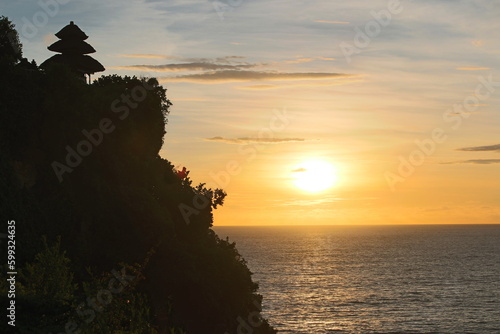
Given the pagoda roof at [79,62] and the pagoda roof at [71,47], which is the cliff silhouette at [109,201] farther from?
the pagoda roof at [71,47]

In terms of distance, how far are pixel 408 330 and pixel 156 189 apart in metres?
50.2

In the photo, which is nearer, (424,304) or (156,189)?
(156,189)

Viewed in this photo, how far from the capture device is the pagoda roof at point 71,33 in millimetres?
49156

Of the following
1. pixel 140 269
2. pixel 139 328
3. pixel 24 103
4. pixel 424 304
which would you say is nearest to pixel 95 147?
pixel 24 103

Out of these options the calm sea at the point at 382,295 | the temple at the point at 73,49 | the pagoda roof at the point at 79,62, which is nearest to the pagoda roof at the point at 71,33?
the temple at the point at 73,49

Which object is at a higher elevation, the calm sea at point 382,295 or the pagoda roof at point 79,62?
the pagoda roof at point 79,62

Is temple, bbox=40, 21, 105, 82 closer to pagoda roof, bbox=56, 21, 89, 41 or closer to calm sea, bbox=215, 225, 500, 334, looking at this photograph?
A: pagoda roof, bbox=56, 21, 89, 41

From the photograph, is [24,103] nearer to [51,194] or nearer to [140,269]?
[51,194]

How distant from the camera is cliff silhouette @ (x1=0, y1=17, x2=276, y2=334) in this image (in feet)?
118

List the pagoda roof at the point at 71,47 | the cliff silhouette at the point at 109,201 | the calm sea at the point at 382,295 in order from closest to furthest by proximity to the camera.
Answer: the cliff silhouette at the point at 109,201, the pagoda roof at the point at 71,47, the calm sea at the point at 382,295

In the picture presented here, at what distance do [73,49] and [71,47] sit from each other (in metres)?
0.36

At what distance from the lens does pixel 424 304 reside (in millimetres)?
100125

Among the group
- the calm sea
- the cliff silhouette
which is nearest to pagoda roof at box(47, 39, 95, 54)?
the cliff silhouette

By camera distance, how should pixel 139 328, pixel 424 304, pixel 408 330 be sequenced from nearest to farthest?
pixel 139 328
pixel 408 330
pixel 424 304
